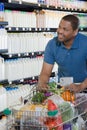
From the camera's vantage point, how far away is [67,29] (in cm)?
316

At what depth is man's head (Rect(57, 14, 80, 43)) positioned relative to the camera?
3137 millimetres

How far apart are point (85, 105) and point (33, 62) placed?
3701 mm

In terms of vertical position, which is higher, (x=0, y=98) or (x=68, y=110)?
(x=68, y=110)

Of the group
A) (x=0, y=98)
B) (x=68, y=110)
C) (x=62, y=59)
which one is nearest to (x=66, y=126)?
(x=68, y=110)

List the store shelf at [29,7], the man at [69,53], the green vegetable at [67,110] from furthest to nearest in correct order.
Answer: the store shelf at [29,7]
the man at [69,53]
the green vegetable at [67,110]

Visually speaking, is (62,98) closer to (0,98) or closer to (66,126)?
(66,126)

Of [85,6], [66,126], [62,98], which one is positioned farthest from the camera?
[85,6]

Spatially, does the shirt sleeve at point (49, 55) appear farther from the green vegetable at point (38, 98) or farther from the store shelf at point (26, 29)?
the store shelf at point (26, 29)

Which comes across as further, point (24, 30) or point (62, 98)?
point (24, 30)

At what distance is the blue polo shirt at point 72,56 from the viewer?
10.8ft

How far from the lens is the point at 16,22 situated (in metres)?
5.74

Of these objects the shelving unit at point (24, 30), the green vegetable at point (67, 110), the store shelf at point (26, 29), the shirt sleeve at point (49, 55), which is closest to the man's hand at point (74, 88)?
the green vegetable at point (67, 110)

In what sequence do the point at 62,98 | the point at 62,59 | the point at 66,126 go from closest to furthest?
the point at 66,126 < the point at 62,98 < the point at 62,59

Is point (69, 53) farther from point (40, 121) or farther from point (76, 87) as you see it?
point (40, 121)
